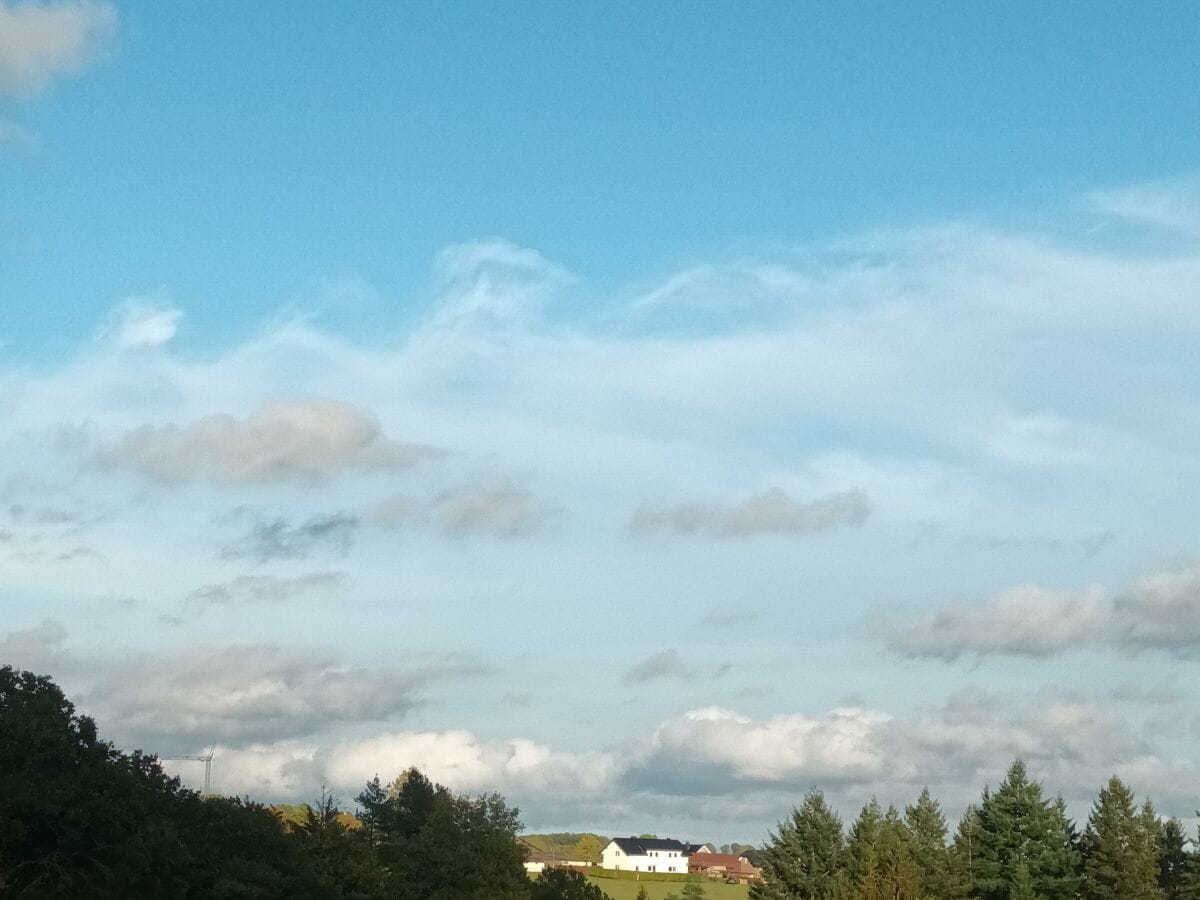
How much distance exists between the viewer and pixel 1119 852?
12662 cm

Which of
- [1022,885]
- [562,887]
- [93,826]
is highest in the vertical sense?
[93,826]

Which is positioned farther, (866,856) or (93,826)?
(866,856)

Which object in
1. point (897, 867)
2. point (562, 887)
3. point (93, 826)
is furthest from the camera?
point (897, 867)

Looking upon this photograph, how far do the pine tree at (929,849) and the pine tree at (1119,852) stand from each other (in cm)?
1196

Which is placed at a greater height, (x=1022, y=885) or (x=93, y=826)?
(x=93, y=826)

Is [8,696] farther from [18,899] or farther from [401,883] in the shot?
[401,883]

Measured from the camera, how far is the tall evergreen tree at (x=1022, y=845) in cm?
12500

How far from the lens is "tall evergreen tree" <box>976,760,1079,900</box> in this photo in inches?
4921

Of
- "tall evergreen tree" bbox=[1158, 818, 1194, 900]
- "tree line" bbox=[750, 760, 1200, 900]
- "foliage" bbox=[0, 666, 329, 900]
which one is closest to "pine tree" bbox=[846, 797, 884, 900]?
"tree line" bbox=[750, 760, 1200, 900]

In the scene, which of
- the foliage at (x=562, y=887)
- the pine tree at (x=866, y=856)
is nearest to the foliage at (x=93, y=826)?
the foliage at (x=562, y=887)

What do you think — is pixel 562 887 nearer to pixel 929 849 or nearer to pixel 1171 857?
pixel 929 849

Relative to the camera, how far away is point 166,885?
223 feet

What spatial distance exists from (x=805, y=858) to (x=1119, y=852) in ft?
88.5

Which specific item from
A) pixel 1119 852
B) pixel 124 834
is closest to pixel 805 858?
pixel 1119 852
